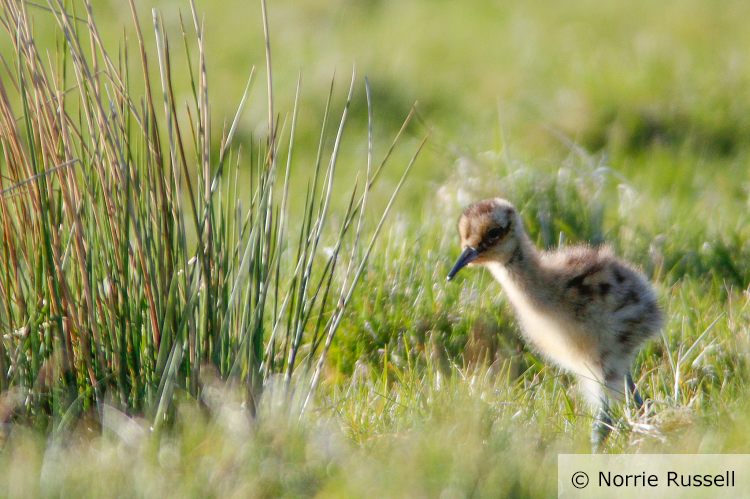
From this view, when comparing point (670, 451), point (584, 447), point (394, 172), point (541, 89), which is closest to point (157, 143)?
point (584, 447)

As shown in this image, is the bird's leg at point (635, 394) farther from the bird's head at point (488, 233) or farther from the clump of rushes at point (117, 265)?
the clump of rushes at point (117, 265)

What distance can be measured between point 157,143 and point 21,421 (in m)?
0.93

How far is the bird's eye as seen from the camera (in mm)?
3477

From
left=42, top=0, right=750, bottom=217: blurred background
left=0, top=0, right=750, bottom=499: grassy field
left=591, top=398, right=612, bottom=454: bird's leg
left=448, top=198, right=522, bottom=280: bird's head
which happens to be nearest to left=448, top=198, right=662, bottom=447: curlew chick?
left=448, top=198, right=522, bottom=280: bird's head

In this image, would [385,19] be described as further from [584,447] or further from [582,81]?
[584,447]

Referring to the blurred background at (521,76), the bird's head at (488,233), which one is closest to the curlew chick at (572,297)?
the bird's head at (488,233)

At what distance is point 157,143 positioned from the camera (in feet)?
7.93

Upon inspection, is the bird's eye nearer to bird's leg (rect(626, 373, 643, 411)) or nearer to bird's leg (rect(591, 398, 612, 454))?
bird's leg (rect(626, 373, 643, 411))

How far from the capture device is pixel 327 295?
3201 millimetres

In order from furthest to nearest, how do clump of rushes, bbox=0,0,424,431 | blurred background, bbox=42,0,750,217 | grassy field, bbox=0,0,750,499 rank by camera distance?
blurred background, bbox=42,0,750,217 < clump of rushes, bbox=0,0,424,431 < grassy field, bbox=0,0,750,499

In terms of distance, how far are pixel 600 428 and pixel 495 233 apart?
109 centimetres

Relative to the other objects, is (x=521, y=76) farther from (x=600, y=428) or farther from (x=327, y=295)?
(x=600, y=428)

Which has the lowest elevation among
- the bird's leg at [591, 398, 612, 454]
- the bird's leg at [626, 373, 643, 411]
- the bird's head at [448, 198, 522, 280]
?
the bird's leg at [626, 373, 643, 411]

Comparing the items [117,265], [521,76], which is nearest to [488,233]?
[117,265]
